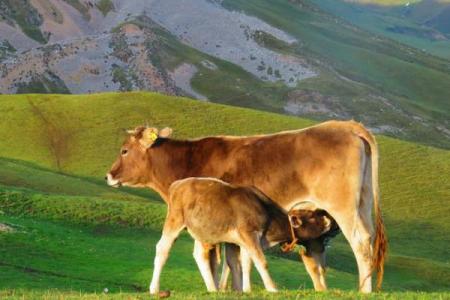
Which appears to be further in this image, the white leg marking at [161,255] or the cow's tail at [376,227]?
the cow's tail at [376,227]

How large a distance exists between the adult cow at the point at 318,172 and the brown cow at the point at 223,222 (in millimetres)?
710

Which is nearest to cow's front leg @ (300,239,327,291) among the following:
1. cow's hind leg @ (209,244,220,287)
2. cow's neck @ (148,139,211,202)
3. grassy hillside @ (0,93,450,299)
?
grassy hillside @ (0,93,450,299)

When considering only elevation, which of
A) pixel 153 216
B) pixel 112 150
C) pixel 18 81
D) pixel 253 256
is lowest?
pixel 18 81

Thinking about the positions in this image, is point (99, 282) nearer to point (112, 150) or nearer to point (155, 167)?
point (155, 167)

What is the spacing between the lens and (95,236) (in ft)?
154

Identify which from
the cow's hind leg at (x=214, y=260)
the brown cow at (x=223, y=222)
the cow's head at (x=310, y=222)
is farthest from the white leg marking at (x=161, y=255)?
the cow's head at (x=310, y=222)

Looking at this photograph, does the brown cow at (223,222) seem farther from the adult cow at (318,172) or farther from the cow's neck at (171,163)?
the cow's neck at (171,163)

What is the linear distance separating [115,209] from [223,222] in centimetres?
3174

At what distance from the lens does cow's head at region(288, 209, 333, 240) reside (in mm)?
22906

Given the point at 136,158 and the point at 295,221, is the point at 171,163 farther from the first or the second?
the point at 295,221

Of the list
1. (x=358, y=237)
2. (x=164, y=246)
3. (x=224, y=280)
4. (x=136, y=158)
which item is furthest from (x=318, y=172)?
(x=136, y=158)

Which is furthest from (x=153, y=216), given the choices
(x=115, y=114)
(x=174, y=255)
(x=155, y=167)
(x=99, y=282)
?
(x=115, y=114)

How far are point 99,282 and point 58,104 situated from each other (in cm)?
6861

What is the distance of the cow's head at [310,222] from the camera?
22.9 meters
